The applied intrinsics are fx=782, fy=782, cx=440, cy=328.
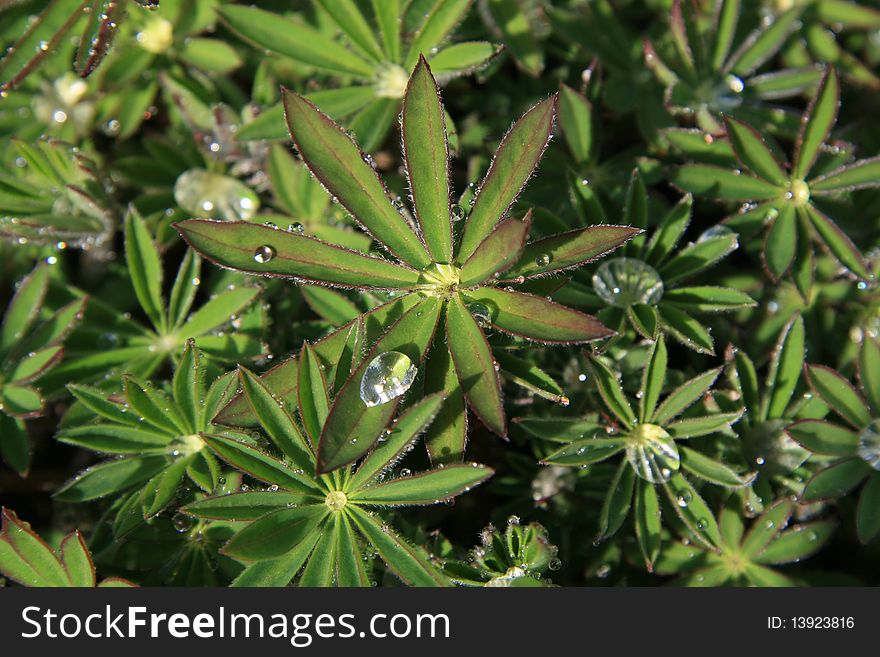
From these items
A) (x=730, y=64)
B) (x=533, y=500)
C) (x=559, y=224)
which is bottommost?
(x=533, y=500)

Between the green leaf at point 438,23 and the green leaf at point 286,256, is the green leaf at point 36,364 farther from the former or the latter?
the green leaf at point 438,23

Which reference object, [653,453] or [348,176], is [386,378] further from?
[653,453]

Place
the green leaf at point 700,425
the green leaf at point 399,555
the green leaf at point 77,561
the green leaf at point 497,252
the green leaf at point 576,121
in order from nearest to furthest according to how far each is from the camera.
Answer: the green leaf at point 497,252
the green leaf at point 399,555
the green leaf at point 77,561
the green leaf at point 700,425
the green leaf at point 576,121

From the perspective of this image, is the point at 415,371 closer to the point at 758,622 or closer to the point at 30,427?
the point at 758,622

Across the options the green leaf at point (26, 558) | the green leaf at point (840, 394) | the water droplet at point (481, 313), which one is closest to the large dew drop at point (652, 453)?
the green leaf at point (840, 394)

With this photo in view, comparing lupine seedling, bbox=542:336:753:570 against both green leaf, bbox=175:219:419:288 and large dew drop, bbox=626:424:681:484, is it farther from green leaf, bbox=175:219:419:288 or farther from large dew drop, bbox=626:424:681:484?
green leaf, bbox=175:219:419:288

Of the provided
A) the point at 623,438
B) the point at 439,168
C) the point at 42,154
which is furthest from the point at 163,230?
the point at 623,438

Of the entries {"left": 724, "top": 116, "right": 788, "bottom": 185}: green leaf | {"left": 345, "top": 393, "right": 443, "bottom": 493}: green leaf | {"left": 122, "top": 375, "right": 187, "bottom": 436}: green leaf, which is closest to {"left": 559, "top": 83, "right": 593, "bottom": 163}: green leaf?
{"left": 724, "top": 116, "right": 788, "bottom": 185}: green leaf
